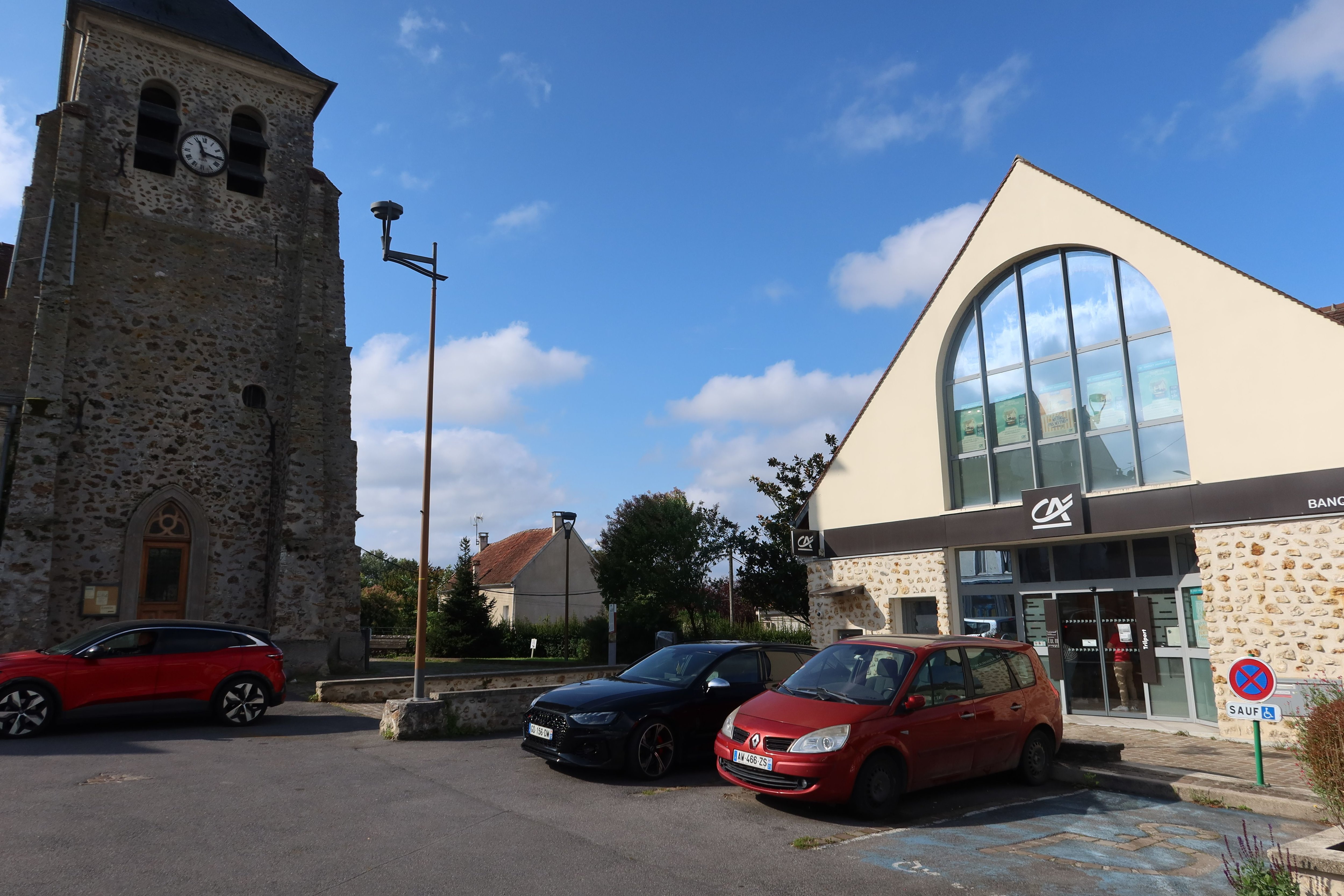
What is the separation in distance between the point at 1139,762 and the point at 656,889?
7227mm

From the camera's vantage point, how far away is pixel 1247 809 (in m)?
7.83

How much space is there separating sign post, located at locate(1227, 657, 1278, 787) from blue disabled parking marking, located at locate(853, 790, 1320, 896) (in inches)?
35.8

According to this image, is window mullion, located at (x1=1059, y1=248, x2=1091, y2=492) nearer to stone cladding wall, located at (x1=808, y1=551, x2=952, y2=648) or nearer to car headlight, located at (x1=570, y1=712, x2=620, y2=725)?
stone cladding wall, located at (x1=808, y1=551, x2=952, y2=648)

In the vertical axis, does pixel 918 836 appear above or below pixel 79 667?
below

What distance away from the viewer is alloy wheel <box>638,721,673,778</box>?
335 inches

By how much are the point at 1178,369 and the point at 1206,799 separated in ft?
22.6

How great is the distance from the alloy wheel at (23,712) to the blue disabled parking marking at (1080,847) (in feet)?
32.0

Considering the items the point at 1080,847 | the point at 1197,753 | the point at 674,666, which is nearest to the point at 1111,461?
the point at 1197,753

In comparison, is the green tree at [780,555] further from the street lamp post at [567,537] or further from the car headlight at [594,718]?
the car headlight at [594,718]

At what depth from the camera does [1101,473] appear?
13195mm

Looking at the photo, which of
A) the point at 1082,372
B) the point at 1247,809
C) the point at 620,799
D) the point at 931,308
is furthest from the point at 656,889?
the point at 931,308

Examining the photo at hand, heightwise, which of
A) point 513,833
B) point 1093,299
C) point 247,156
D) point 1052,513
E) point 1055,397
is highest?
point 247,156

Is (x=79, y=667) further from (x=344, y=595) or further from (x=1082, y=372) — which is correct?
(x=1082, y=372)

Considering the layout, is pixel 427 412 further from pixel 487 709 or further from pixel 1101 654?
pixel 1101 654
